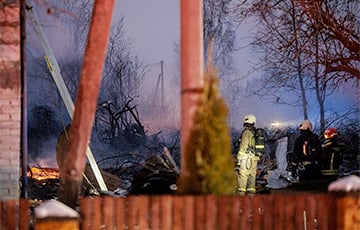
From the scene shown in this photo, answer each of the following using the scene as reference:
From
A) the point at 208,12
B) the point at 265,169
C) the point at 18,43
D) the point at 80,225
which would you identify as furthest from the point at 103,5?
the point at 265,169

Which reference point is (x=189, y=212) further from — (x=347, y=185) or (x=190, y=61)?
(x=190, y=61)

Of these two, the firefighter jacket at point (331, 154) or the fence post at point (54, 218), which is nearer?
the fence post at point (54, 218)

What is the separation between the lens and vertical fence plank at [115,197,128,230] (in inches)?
216

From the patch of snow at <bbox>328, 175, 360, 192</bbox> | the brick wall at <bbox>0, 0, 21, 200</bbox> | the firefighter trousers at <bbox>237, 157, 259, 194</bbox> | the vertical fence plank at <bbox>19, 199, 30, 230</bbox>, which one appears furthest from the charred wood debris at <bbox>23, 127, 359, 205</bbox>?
the patch of snow at <bbox>328, 175, 360, 192</bbox>

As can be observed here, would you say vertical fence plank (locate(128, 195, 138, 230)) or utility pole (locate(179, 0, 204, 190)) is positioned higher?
utility pole (locate(179, 0, 204, 190))

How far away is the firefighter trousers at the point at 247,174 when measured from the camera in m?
9.90

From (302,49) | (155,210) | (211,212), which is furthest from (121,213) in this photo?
(302,49)

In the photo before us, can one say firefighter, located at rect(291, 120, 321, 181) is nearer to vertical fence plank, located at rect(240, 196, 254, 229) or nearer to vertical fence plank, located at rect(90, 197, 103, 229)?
vertical fence plank, located at rect(240, 196, 254, 229)

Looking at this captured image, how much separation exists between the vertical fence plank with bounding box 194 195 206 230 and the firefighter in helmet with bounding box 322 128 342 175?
5.16m

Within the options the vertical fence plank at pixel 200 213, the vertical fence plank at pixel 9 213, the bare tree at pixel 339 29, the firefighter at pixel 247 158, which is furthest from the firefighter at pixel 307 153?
the vertical fence plank at pixel 9 213

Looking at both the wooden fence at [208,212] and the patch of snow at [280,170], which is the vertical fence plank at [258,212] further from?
the patch of snow at [280,170]

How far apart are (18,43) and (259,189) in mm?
5678

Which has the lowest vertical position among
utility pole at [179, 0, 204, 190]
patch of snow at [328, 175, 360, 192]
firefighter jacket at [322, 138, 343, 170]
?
patch of snow at [328, 175, 360, 192]

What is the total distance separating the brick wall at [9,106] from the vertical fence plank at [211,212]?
10.7 ft
